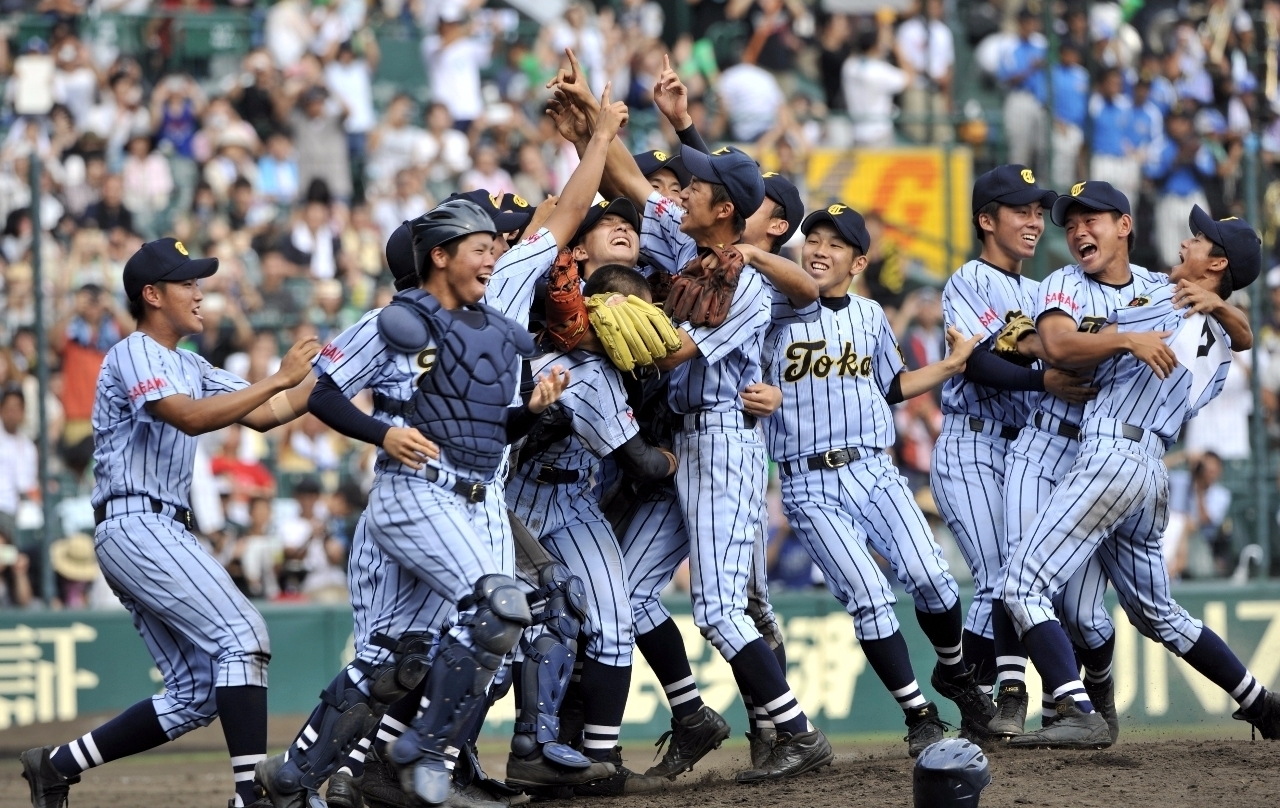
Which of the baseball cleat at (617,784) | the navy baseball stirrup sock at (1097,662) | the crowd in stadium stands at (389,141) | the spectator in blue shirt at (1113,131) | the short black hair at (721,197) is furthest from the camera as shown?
the spectator in blue shirt at (1113,131)

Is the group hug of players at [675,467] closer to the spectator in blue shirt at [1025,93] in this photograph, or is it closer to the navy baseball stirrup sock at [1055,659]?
the navy baseball stirrup sock at [1055,659]

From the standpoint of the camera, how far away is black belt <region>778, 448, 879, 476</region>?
6.83m

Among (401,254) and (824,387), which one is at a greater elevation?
(401,254)

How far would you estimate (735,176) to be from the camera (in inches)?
251

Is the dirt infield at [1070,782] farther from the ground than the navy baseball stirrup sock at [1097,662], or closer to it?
closer to it

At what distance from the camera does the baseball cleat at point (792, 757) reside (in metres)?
6.45

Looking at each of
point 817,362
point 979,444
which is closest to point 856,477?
point 817,362

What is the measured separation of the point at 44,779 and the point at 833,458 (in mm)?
3332

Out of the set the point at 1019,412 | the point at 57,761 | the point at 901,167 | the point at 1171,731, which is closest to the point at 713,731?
the point at 1019,412

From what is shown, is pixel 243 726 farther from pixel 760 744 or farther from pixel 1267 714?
pixel 1267 714

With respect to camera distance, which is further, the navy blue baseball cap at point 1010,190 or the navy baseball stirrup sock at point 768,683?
the navy blue baseball cap at point 1010,190

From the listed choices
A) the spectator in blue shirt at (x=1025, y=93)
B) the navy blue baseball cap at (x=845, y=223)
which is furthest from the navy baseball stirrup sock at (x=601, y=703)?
the spectator in blue shirt at (x=1025, y=93)

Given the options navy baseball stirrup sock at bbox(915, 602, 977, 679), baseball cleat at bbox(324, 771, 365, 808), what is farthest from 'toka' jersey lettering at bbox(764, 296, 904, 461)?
baseball cleat at bbox(324, 771, 365, 808)

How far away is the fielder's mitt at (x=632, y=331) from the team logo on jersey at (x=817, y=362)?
0.78 metres
